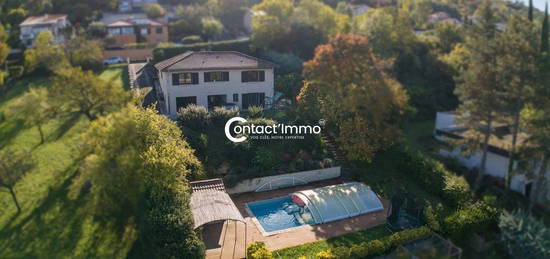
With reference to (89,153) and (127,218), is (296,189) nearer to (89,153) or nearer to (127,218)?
(127,218)

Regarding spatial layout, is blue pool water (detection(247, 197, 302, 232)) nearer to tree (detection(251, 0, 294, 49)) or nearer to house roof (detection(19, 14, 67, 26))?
tree (detection(251, 0, 294, 49))

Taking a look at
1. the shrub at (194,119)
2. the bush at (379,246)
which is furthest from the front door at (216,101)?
the bush at (379,246)

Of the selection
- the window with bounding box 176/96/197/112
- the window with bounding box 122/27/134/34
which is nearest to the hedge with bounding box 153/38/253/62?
the window with bounding box 176/96/197/112

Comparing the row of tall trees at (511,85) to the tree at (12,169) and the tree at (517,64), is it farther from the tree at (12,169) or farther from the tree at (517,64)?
the tree at (12,169)

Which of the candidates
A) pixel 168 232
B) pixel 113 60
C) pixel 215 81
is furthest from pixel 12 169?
pixel 113 60

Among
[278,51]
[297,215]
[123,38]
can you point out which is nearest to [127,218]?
[297,215]

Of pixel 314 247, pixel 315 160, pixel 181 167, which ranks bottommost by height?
pixel 314 247
